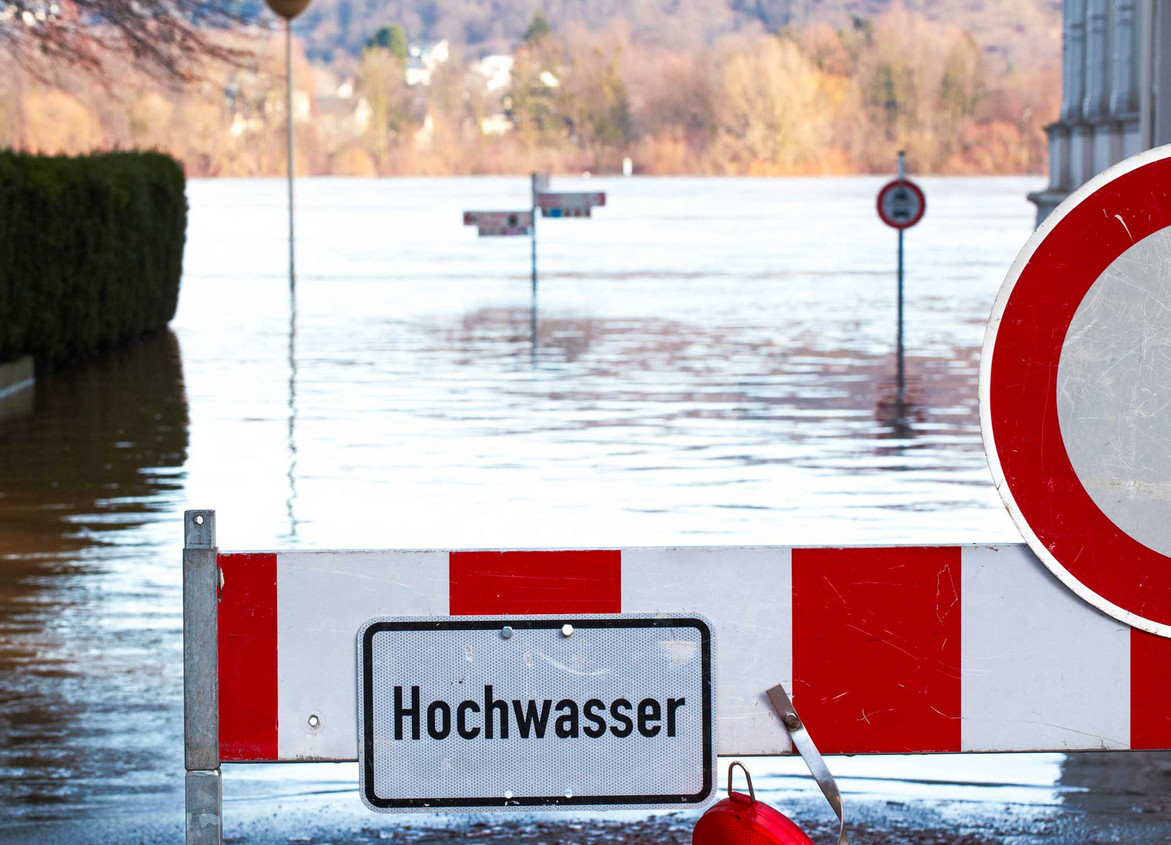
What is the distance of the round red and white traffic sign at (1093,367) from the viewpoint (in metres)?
2.95

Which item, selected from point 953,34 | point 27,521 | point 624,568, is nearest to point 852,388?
point 27,521

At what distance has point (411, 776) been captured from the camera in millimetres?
3141

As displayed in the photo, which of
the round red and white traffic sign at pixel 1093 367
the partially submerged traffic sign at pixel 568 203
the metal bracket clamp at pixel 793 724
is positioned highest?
the partially submerged traffic sign at pixel 568 203

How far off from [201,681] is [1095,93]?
33.3 meters

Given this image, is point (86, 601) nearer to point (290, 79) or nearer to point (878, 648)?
point (878, 648)

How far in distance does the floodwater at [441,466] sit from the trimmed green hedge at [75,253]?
401 mm

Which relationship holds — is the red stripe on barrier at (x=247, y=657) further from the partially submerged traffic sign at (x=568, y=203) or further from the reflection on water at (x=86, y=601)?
the partially submerged traffic sign at (x=568, y=203)

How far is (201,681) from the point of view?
305 centimetres

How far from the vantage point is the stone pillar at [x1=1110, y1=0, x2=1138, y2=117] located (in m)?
32.8

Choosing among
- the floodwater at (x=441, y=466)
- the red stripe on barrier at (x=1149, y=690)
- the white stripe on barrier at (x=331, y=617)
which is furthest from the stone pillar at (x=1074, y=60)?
the white stripe on barrier at (x=331, y=617)

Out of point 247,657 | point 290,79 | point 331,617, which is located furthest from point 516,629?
point 290,79

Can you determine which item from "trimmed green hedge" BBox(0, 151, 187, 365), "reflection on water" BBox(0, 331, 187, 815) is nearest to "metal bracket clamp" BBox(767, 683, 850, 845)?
"reflection on water" BBox(0, 331, 187, 815)

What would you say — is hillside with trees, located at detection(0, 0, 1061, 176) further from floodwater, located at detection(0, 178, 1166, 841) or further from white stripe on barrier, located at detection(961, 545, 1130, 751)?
white stripe on barrier, located at detection(961, 545, 1130, 751)

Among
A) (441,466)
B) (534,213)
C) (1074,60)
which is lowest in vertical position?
(441,466)
